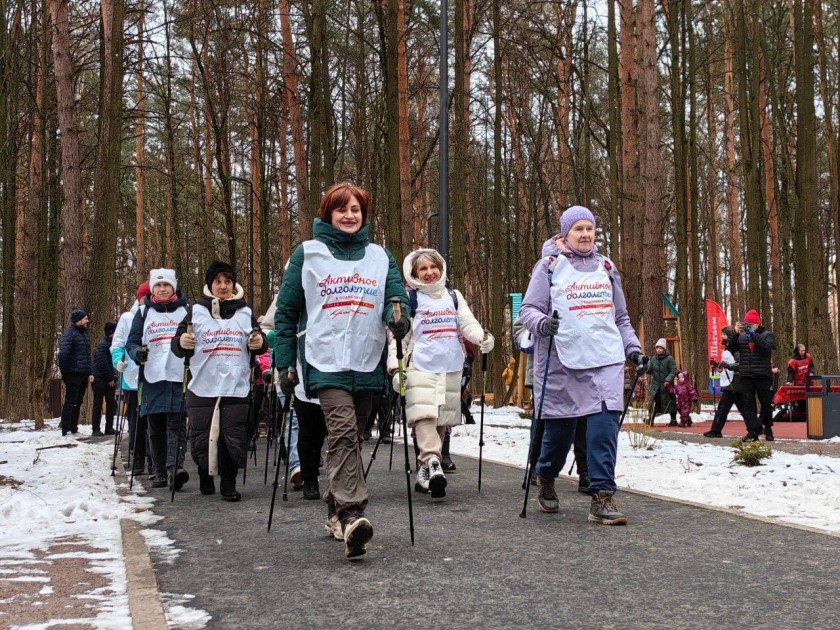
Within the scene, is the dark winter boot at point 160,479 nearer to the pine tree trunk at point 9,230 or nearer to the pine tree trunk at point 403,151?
the pine tree trunk at point 9,230

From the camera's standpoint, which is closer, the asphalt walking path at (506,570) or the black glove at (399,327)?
the asphalt walking path at (506,570)

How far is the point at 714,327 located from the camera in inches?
1218

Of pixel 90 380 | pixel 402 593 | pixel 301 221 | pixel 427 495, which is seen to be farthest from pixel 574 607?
pixel 301 221

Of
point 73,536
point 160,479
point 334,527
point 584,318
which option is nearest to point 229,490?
point 160,479

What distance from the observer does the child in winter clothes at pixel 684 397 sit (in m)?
21.8

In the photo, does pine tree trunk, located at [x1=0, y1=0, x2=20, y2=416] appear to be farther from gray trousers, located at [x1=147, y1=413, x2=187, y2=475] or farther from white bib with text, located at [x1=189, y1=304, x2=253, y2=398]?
white bib with text, located at [x1=189, y1=304, x2=253, y2=398]

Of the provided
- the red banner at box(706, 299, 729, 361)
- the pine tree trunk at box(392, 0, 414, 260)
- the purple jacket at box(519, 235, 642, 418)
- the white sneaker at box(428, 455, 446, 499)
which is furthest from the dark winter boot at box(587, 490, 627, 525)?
the red banner at box(706, 299, 729, 361)

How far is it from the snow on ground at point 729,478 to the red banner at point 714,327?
56.2 ft

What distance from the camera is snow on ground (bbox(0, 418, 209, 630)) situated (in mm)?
4461

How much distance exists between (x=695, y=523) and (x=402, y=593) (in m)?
2.77

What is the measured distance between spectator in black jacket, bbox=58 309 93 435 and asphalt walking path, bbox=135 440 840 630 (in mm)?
10687

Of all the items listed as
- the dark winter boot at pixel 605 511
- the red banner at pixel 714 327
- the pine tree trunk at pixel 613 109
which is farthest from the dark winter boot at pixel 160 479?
the red banner at pixel 714 327

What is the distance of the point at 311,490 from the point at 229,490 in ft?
2.62

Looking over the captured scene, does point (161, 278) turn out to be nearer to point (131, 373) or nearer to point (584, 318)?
point (131, 373)
